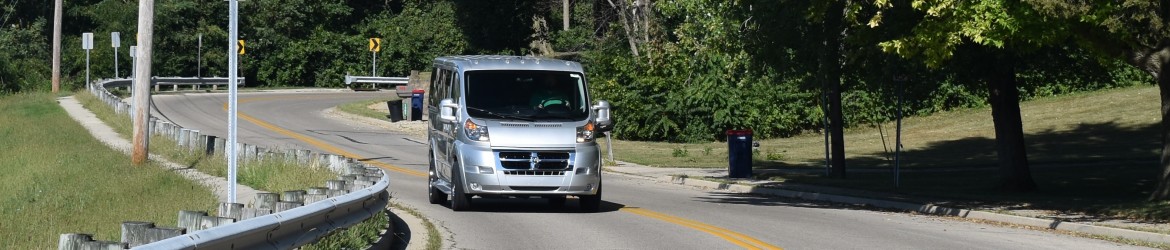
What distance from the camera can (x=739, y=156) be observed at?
99.1 ft

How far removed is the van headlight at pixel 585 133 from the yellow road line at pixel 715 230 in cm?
129

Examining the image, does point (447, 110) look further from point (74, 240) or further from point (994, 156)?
point (994, 156)

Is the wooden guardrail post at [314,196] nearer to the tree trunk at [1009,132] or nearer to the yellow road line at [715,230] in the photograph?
the yellow road line at [715,230]

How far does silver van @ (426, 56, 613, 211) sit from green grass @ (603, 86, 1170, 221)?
21.1 ft

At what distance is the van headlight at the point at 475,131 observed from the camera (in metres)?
19.5

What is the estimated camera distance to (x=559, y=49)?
7006cm

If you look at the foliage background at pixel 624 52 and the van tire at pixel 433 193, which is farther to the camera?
the foliage background at pixel 624 52

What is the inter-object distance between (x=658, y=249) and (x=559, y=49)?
2174 inches

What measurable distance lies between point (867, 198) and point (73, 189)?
12317 millimetres

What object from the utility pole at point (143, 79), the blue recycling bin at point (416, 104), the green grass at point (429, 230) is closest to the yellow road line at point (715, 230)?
the green grass at point (429, 230)

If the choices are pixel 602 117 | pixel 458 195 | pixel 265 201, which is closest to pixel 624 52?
pixel 602 117

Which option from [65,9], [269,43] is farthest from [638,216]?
[65,9]

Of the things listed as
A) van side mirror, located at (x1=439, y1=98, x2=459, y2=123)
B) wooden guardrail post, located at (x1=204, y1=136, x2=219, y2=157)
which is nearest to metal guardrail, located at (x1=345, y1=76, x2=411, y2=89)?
wooden guardrail post, located at (x1=204, y1=136, x2=219, y2=157)

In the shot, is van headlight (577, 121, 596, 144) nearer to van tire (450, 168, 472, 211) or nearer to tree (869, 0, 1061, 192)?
van tire (450, 168, 472, 211)
